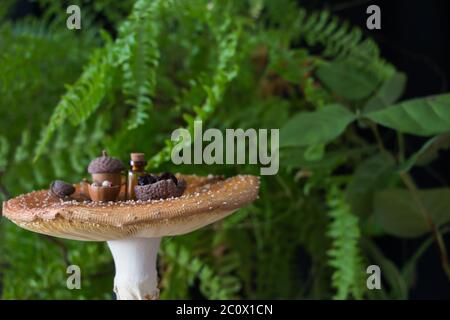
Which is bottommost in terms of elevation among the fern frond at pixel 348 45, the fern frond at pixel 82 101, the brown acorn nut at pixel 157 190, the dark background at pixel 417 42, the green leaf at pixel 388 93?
the brown acorn nut at pixel 157 190

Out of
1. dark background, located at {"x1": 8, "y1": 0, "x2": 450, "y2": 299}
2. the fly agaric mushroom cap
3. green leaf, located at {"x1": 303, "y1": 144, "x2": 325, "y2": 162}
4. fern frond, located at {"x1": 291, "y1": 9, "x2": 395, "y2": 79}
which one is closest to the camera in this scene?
the fly agaric mushroom cap

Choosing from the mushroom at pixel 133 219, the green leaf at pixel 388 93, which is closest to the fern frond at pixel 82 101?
the mushroom at pixel 133 219

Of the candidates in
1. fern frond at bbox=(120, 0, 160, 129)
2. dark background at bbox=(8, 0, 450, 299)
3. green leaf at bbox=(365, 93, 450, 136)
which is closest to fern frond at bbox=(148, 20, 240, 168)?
fern frond at bbox=(120, 0, 160, 129)

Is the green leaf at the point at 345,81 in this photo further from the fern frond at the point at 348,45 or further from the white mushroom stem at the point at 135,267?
the white mushroom stem at the point at 135,267

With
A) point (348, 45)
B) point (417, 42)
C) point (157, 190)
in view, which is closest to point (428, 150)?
point (348, 45)

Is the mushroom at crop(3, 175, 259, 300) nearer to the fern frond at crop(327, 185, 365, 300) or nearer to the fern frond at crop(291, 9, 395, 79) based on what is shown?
the fern frond at crop(327, 185, 365, 300)
